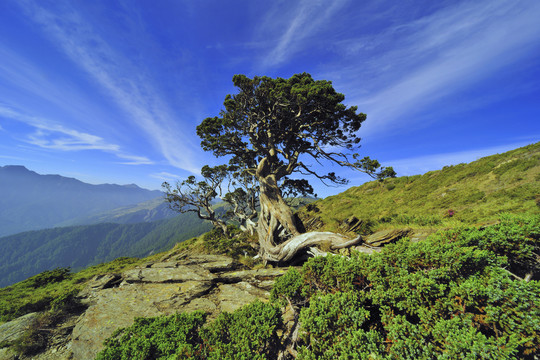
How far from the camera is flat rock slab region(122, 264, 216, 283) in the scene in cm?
1020

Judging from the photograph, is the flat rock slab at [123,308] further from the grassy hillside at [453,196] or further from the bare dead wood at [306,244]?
the grassy hillside at [453,196]

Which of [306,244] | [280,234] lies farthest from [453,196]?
[306,244]

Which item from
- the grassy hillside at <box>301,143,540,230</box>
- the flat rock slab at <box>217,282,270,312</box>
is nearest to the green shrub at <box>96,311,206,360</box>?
the flat rock slab at <box>217,282,270,312</box>

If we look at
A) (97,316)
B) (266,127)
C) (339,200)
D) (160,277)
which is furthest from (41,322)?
(339,200)

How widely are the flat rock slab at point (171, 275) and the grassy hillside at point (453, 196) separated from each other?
30.9 ft

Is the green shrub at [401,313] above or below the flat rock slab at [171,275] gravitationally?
above

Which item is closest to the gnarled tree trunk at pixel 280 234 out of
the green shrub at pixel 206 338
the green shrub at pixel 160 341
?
the green shrub at pixel 206 338

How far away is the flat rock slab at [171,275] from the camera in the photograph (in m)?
10.2

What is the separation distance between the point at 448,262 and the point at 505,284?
2.55 feet

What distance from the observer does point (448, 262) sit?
4.07 meters

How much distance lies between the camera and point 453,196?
22.2 metres

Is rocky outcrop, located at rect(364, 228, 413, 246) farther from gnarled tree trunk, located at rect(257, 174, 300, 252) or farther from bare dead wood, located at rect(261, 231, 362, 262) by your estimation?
gnarled tree trunk, located at rect(257, 174, 300, 252)

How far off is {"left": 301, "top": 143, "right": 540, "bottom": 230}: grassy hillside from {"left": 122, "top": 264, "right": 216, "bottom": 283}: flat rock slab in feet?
30.9

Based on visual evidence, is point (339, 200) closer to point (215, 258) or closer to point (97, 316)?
point (215, 258)
